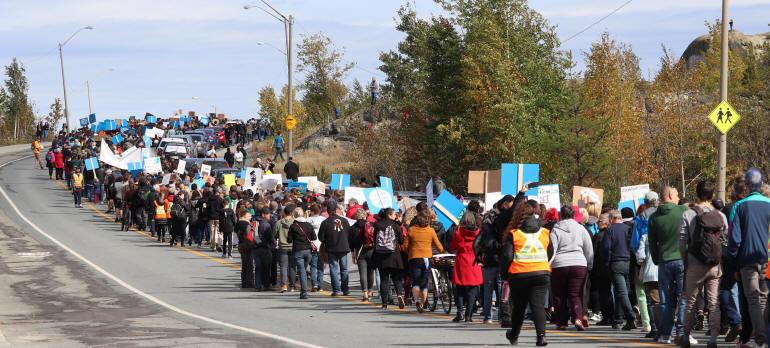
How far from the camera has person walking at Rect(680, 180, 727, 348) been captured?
12.8 meters

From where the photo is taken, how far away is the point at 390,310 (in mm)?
19328

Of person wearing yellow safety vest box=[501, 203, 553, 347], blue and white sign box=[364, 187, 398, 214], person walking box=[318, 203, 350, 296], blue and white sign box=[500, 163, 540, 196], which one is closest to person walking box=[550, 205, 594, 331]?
person wearing yellow safety vest box=[501, 203, 553, 347]

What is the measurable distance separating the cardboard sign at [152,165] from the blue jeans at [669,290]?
33.3 meters

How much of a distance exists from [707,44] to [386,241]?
227 feet

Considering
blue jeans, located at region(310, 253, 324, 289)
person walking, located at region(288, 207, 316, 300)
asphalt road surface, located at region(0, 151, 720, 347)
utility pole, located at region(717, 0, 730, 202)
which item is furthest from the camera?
utility pole, located at region(717, 0, 730, 202)

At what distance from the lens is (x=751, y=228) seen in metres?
12.2

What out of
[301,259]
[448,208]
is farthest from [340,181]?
[448,208]

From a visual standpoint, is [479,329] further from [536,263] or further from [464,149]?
[464,149]

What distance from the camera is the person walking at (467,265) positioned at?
17125 millimetres

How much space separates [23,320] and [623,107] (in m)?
38.7

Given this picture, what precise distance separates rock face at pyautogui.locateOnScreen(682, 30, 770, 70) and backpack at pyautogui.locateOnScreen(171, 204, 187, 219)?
5211 centimetres

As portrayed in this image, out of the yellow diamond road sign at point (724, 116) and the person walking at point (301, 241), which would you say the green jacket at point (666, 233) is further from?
the yellow diamond road sign at point (724, 116)

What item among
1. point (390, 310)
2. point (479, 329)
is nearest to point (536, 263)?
point (479, 329)

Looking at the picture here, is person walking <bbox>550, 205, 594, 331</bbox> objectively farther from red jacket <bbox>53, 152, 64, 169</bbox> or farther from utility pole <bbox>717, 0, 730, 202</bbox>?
red jacket <bbox>53, 152, 64, 169</bbox>
